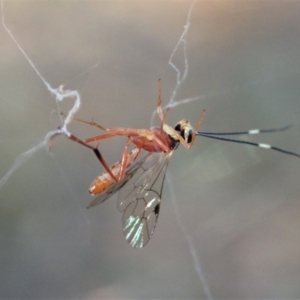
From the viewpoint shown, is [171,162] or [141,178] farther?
[171,162]

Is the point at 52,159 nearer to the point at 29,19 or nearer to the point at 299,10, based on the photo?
the point at 29,19

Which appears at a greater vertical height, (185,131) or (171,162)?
(171,162)

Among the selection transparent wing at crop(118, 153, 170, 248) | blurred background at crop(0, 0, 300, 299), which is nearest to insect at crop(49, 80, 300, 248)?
transparent wing at crop(118, 153, 170, 248)

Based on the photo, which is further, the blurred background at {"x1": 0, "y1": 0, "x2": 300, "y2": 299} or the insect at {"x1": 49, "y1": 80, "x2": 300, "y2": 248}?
the blurred background at {"x1": 0, "y1": 0, "x2": 300, "y2": 299}

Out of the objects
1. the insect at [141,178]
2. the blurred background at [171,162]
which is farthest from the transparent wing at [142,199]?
the blurred background at [171,162]

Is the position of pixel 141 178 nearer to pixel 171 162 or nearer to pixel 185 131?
pixel 185 131

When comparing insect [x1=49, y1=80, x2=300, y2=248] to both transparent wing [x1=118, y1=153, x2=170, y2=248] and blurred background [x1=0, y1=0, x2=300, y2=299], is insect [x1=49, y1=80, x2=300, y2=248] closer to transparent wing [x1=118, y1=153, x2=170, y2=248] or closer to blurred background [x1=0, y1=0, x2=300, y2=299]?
transparent wing [x1=118, y1=153, x2=170, y2=248]

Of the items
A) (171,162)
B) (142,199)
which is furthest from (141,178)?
(171,162)
